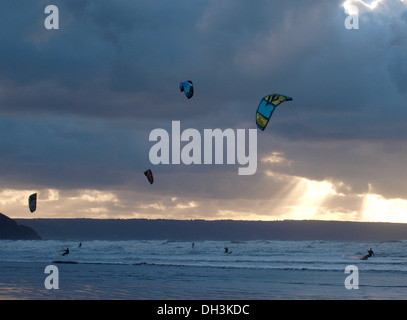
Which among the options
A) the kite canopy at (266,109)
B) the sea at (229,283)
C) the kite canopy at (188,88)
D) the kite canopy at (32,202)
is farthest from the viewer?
the kite canopy at (32,202)

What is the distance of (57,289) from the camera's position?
19750 millimetres

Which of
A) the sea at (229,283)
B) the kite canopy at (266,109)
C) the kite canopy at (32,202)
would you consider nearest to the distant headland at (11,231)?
the kite canopy at (32,202)

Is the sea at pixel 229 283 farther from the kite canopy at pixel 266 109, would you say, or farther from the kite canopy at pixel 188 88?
the kite canopy at pixel 188 88

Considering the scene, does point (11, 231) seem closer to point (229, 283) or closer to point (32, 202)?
point (32, 202)

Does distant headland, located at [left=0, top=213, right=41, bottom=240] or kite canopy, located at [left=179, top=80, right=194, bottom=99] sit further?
distant headland, located at [left=0, top=213, right=41, bottom=240]

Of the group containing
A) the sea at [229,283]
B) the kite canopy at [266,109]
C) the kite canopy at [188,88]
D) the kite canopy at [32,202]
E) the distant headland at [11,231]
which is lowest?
the sea at [229,283]

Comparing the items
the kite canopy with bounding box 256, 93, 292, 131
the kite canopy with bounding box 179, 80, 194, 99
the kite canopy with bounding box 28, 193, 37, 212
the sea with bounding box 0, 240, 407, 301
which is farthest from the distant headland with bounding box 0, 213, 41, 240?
the kite canopy with bounding box 256, 93, 292, 131

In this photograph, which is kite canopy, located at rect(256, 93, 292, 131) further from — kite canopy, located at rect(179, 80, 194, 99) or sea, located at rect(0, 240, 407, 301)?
sea, located at rect(0, 240, 407, 301)

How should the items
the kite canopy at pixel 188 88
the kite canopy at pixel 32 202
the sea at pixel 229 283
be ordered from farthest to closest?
the kite canopy at pixel 32 202
the kite canopy at pixel 188 88
the sea at pixel 229 283

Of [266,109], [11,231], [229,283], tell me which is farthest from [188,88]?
[11,231]

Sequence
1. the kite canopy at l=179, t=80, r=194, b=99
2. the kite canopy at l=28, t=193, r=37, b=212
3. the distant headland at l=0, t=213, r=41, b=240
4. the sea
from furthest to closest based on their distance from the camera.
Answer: the distant headland at l=0, t=213, r=41, b=240 → the kite canopy at l=28, t=193, r=37, b=212 → the kite canopy at l=179, t=80, r=194, b=99 → the sea
